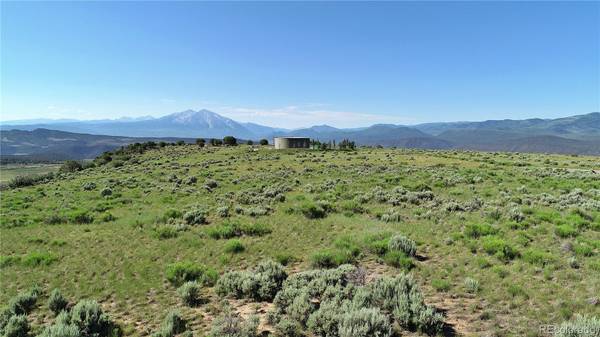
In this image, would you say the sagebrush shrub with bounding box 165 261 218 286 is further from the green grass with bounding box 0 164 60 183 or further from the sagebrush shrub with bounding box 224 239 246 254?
the green grass with bounding box 0 164 60 183

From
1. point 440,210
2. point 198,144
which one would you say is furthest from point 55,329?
point 198,144

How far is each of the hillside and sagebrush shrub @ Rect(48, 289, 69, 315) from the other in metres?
0.05

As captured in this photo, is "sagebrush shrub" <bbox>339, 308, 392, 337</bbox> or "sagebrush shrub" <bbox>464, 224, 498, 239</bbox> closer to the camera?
"sagebrush shrub" <bbox>339, 308, 392, 337</bbox>

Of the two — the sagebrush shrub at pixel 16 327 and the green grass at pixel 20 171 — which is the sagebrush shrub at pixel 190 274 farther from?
the green grass at pixel 20 171

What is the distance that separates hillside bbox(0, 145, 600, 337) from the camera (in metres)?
7.22

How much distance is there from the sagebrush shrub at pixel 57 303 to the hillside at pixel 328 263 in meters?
0.05

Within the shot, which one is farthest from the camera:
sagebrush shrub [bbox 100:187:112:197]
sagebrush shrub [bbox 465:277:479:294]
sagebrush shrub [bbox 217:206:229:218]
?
sagebrush shrub [bbox 100:187:112:197]

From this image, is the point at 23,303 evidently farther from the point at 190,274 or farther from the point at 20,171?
the point at 20,171

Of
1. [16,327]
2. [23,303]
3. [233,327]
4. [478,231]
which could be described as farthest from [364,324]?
[23,303]

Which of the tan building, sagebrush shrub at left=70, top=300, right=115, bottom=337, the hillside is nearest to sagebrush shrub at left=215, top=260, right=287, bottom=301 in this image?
the hillside

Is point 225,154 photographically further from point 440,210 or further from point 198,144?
point 440,210

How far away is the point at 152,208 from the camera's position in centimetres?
2209

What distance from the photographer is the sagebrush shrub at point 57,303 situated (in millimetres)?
8664

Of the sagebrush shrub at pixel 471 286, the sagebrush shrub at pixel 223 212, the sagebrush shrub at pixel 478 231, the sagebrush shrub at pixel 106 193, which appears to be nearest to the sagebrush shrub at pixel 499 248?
the sagebrush shrub at pixel 478 231
